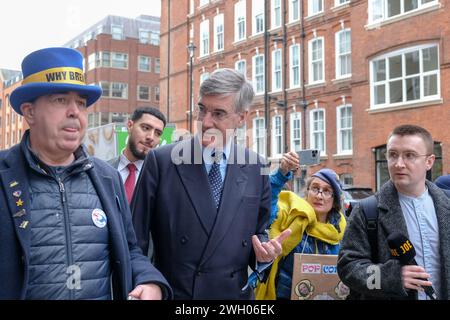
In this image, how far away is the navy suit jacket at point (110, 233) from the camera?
199 cm

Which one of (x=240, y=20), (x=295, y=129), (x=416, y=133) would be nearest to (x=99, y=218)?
(x=416, y=133)

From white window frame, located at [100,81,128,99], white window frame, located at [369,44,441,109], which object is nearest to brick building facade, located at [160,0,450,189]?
white window frame, located at [369,44,441,109]

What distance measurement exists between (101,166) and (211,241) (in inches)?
28.3

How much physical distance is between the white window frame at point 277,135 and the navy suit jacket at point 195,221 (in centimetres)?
2329

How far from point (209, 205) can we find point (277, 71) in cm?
2473

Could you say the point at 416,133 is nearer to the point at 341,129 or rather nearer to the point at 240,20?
the point at 341,129

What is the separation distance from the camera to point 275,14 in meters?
26.9

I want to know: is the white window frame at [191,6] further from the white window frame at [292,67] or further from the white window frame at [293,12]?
the white window frame at [292,67]

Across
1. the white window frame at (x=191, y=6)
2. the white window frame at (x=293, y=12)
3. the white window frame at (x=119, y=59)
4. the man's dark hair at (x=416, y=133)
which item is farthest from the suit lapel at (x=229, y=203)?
the white window frame at (x=119, y=59)

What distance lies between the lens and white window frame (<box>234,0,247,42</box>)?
28891mm

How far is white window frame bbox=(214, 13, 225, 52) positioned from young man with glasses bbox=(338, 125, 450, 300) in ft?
93.2

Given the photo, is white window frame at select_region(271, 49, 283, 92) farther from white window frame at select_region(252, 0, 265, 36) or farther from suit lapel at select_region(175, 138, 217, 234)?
suit lapel at select_region(175, 138, 217, 234)

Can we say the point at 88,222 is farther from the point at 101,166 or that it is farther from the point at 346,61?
the point at 346,61

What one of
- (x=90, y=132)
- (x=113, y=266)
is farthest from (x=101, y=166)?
(x=90, y=132)
